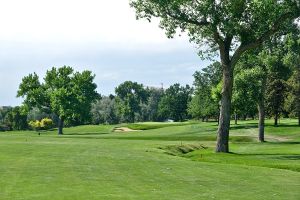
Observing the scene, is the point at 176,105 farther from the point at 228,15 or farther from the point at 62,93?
the point at 228,15

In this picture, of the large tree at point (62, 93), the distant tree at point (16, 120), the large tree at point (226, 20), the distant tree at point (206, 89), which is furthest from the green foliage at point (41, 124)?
the large tree at point (226, 20)

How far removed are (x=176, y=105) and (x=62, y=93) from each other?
3534 inches

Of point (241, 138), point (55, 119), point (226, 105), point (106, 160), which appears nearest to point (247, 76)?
point (241, 138)

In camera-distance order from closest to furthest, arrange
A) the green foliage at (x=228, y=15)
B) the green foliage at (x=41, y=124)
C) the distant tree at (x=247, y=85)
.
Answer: the green foliage at (x=228, y=15) < the distant tree at (x=247, y=85) < the green foliage at (x=41, y=124)

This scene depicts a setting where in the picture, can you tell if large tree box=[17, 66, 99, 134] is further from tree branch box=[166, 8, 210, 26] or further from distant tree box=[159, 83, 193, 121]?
distant tree box=[159, 83, 193, 121]

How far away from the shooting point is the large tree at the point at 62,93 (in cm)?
9944

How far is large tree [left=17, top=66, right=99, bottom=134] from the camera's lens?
9944 cm

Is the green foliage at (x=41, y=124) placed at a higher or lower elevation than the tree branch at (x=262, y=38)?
lower

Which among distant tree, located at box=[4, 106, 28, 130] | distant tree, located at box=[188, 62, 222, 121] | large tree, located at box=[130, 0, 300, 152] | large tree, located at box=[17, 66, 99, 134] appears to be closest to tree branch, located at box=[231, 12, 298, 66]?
large tree, located at box=[130, 0, 300, 152]

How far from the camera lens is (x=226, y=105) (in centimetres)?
4222

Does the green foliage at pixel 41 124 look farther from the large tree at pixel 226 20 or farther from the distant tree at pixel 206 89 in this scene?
the large tree at pixel 226 20

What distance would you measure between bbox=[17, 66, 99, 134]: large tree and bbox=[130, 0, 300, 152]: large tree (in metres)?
58.7

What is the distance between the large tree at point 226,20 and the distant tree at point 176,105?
140 m

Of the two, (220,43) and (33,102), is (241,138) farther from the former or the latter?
(33,102)
